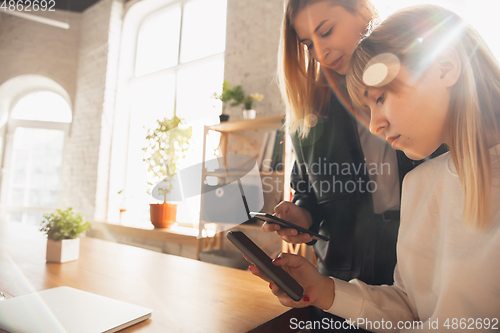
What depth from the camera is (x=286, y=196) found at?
2.56 metres

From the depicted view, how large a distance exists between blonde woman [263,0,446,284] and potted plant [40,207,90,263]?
869 millimetres

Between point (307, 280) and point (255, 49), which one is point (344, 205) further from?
point (255, 49)

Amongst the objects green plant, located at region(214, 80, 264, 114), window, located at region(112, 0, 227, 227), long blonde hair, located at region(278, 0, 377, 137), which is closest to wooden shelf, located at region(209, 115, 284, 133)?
green plant, located at region(214, 80, 264, 114)

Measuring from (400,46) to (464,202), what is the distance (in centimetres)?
36

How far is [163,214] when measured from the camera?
11.3 ft

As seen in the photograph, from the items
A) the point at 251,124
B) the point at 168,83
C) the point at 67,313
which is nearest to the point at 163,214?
the point at 251,124

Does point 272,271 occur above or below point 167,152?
below

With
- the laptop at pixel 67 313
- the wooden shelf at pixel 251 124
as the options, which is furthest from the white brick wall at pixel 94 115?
the laptop at pixel 67 313

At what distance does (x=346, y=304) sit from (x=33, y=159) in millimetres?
6244

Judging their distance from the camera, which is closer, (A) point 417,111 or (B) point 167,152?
(A) point 417,111

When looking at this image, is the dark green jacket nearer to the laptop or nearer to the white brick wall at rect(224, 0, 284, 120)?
the laptop

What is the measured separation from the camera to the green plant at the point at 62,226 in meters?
1.27

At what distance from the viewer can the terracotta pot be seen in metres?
3.33

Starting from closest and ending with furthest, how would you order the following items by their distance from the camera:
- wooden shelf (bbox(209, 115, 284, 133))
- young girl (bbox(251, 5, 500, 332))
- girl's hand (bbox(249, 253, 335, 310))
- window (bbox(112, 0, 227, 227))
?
young girl (bbox(251, 5, 500, 332)) < girl's hand (bbox(249, 253, 335, 310)) < wooden shelf (bbox(209, 115, 284, 133)) < window (bbox(112, 0, 227, 227))
